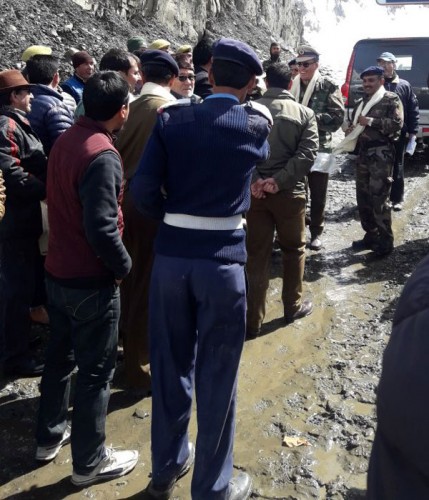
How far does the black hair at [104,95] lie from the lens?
252cm

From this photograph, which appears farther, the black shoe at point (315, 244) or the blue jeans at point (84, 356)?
the black shoe at point (315, 244)

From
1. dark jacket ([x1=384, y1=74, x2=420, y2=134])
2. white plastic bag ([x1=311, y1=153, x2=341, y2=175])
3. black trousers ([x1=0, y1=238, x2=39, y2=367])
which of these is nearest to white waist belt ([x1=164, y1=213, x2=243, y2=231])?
black trousers ([x1=0, y1=238, x2=39, y2=367])

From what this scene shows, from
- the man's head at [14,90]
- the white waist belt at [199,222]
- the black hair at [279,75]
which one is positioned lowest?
the white waist belt at [199,222]

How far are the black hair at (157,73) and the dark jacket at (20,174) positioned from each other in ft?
2.58

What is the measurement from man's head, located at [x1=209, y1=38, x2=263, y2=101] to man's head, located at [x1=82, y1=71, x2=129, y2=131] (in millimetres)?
451

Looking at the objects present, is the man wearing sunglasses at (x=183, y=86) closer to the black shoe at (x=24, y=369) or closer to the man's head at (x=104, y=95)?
the man's head at (x=104, y=95)

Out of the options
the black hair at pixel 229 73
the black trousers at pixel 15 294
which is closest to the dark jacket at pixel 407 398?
the black hair at pixel 229 73

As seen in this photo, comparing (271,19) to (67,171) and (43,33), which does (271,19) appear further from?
(67,171)

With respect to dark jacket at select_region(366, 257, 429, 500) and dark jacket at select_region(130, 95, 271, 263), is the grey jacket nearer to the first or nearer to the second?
dark jacket at select_region(130, 95, 271, 263)

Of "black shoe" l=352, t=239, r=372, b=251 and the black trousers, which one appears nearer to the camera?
the black trousers

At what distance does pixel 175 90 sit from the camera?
4.64 meters

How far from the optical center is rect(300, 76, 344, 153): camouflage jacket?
5.68m

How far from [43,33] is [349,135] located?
28.1 ft

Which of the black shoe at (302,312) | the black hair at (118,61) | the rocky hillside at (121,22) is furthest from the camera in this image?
the rocky hillside at (121,22)
